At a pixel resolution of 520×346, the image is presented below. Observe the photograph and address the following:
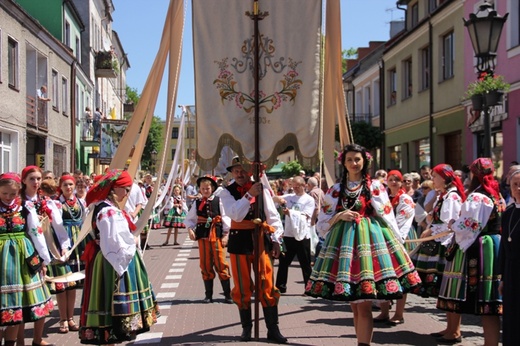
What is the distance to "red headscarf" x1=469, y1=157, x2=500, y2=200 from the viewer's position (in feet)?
21.9

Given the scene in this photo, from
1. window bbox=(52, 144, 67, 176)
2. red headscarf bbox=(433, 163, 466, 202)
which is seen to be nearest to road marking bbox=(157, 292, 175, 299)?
red headscarf bbox=(433, 163, 466, 202)

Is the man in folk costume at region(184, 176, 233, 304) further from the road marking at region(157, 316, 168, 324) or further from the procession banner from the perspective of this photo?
the procession banner

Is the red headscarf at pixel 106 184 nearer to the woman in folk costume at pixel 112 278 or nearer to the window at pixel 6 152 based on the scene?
the woman in folk costume at pixel 112 278

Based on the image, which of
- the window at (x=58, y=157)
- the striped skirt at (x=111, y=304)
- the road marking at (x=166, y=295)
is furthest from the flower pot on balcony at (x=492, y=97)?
the window at (x=58, y=157)

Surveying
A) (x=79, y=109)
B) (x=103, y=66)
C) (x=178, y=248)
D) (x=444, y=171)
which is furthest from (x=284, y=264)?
(x=103, y=66)

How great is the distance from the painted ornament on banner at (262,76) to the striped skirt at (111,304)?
225 centimetres

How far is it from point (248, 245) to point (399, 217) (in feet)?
6.90

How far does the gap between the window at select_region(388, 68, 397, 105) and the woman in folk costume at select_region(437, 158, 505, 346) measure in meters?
23.4

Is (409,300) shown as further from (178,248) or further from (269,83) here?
(178,248)

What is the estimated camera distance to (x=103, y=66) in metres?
38.3

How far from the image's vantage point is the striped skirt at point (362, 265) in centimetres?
607

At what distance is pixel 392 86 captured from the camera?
1188 inches

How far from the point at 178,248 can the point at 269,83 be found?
39.1 ft

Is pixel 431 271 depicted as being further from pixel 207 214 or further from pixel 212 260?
pixel 207 214
